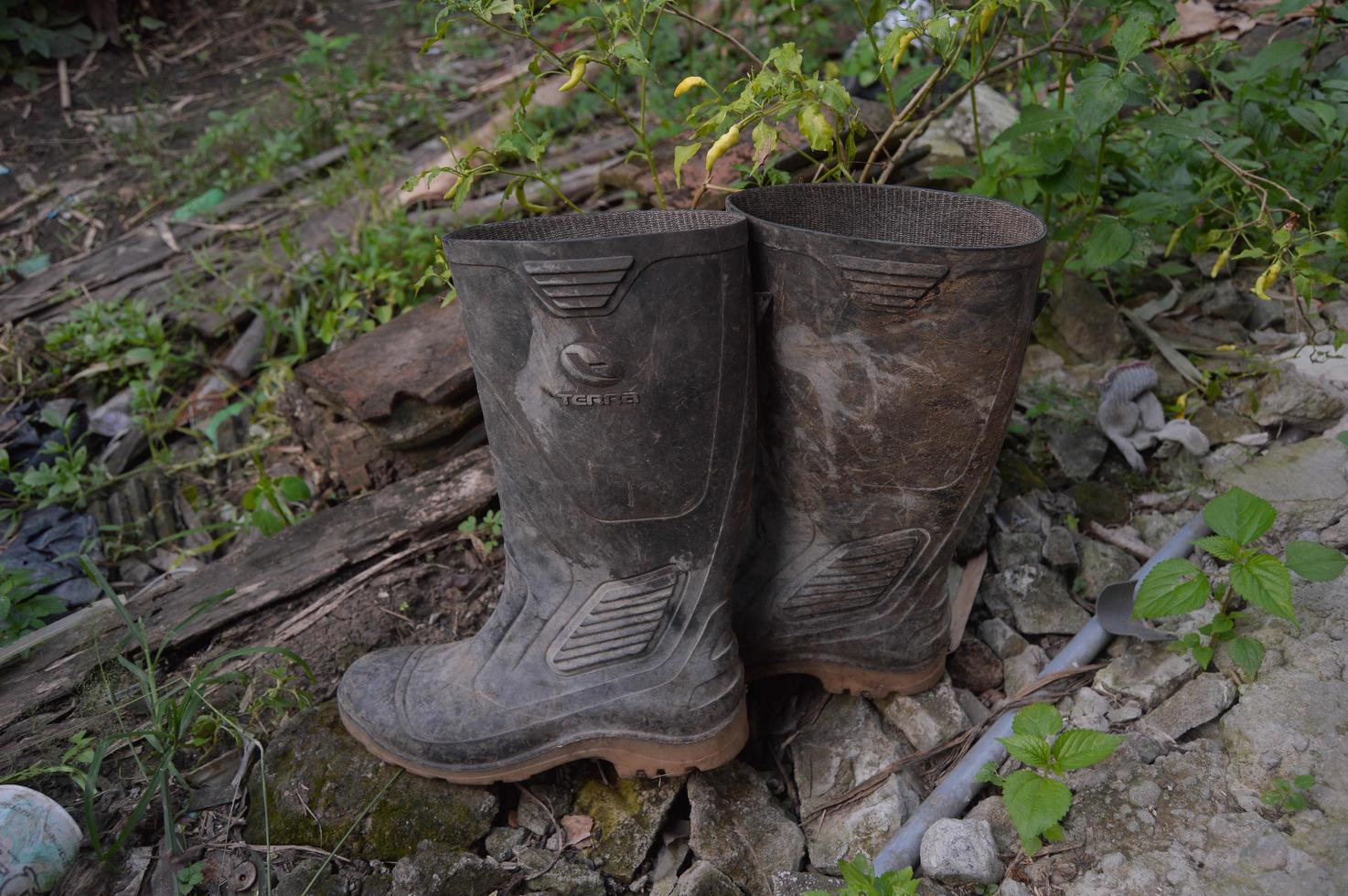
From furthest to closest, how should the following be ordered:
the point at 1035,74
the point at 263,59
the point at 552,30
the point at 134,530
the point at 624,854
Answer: the point at 263,59, the point at 552,30, the point at 1035,74, the point at 134,530, the point at 624,854

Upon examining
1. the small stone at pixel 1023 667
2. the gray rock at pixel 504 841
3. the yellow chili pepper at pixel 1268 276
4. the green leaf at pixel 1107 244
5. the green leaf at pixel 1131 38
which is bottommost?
the gray rock at pixel 504 841

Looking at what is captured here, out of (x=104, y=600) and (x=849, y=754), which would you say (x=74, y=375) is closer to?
(x=104, y=600)

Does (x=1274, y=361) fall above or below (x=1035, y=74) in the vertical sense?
below

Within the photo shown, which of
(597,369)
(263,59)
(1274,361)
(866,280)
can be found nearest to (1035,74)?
(1274,361)

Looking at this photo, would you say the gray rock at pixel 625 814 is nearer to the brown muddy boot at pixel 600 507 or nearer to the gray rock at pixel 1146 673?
the brown muddy boot at pixel 600 507

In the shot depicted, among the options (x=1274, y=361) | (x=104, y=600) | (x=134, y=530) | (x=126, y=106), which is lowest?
(x=134, y=530)

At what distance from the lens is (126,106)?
4727 millimetres

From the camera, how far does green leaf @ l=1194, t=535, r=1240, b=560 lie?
1521 millimetres

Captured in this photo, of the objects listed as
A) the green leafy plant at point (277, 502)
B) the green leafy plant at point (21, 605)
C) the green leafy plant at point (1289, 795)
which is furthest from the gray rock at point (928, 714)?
the green leafy plant at point (21, 605)

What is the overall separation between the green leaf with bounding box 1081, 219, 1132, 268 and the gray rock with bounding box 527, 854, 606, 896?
163 centimetres

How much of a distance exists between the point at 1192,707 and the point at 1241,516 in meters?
0.32

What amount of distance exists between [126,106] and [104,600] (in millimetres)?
3587

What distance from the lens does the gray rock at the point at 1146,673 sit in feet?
5.20

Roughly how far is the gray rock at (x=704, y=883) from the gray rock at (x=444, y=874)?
11.3 inches
